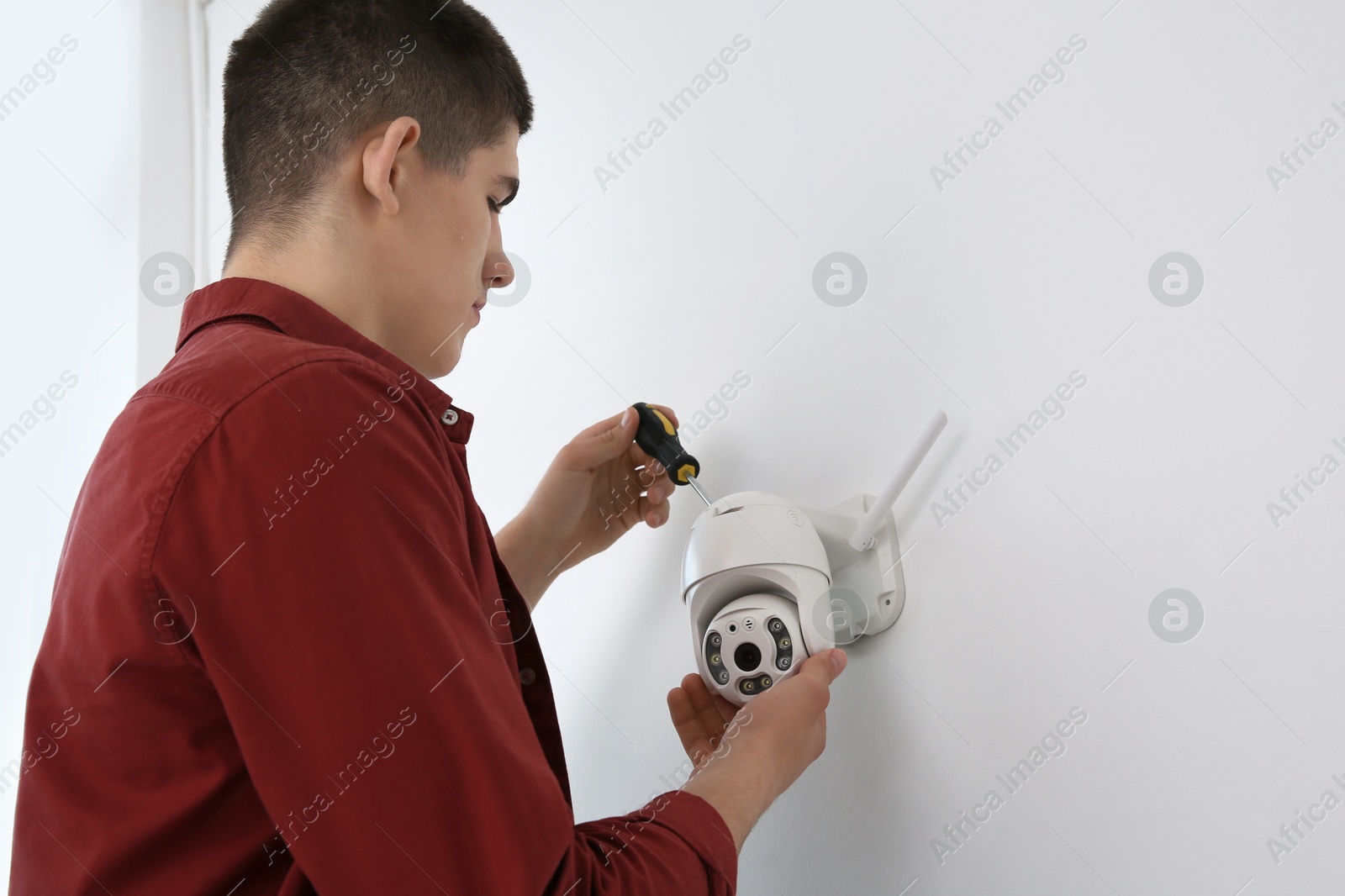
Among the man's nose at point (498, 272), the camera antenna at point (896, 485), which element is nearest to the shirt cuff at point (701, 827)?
the camera antenna at point (896, 485)

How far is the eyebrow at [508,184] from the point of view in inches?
34.7

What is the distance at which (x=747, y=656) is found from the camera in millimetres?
854

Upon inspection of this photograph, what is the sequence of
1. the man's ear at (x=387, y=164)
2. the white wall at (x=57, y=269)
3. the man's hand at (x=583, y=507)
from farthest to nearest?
the white wall at (x=57, y=269) → the man's hand at (x=583, y=507) → the man's ear at (x=387, y=164)

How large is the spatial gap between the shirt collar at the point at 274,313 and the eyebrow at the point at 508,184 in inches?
8.3

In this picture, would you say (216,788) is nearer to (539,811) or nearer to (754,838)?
(539,811)

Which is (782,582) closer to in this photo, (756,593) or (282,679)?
(756,593)

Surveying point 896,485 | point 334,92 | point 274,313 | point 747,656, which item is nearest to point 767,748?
point 747,656

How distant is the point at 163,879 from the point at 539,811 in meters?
0.23

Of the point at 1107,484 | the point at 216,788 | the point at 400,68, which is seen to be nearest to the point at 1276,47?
the point at 1107,484

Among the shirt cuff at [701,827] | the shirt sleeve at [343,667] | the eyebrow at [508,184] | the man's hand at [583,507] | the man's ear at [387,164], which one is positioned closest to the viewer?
the shirt sleeve at [343,667]

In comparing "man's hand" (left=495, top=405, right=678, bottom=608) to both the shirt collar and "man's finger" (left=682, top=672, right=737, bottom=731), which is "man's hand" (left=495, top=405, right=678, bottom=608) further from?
the shirt collar

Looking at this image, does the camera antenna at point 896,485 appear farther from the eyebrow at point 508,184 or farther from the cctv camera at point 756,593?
the eyebrow at point 508,184

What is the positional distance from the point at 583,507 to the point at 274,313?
0.47 metres

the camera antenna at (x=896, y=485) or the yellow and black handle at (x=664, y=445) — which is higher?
the camera antenna at (x=896, y=485)
